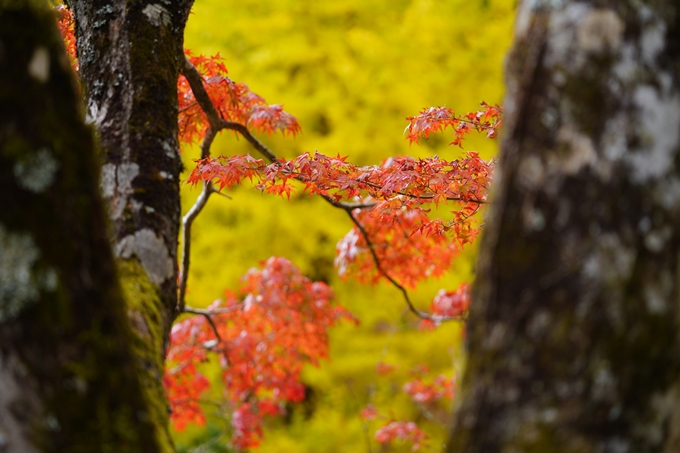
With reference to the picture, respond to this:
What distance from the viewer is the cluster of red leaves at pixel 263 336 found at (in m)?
4.28

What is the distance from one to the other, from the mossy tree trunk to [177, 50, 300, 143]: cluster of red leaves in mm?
2313

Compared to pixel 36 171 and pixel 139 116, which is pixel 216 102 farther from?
pixel 36 171

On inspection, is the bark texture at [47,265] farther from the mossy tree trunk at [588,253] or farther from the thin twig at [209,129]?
the thin twig at [209,129]

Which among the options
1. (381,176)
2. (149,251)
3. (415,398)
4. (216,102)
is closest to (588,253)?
(149,251)

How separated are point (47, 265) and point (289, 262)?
11.2 feet

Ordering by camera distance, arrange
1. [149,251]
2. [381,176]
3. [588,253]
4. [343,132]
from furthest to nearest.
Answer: [343,132] → [381,176] → [149,251] → [588,253]

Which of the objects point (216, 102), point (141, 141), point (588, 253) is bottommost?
point (588, 253)

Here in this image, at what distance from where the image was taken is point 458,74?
657cm

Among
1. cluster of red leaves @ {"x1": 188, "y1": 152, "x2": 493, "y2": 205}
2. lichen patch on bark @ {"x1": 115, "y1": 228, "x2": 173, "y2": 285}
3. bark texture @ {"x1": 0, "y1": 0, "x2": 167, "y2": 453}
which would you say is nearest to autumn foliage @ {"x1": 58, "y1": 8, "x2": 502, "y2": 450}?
cluster of red leaves @ {"x1": 188, "y1": 152, "x2": 493, "y2": 205}

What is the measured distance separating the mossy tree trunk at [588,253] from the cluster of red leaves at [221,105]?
2.31 meters

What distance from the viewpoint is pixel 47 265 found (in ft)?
3.09

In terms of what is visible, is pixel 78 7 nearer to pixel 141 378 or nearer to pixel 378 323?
pixel 141 378

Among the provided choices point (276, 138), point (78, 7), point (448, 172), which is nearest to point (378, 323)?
point (276, 138)

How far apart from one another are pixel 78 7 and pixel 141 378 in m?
1.32
